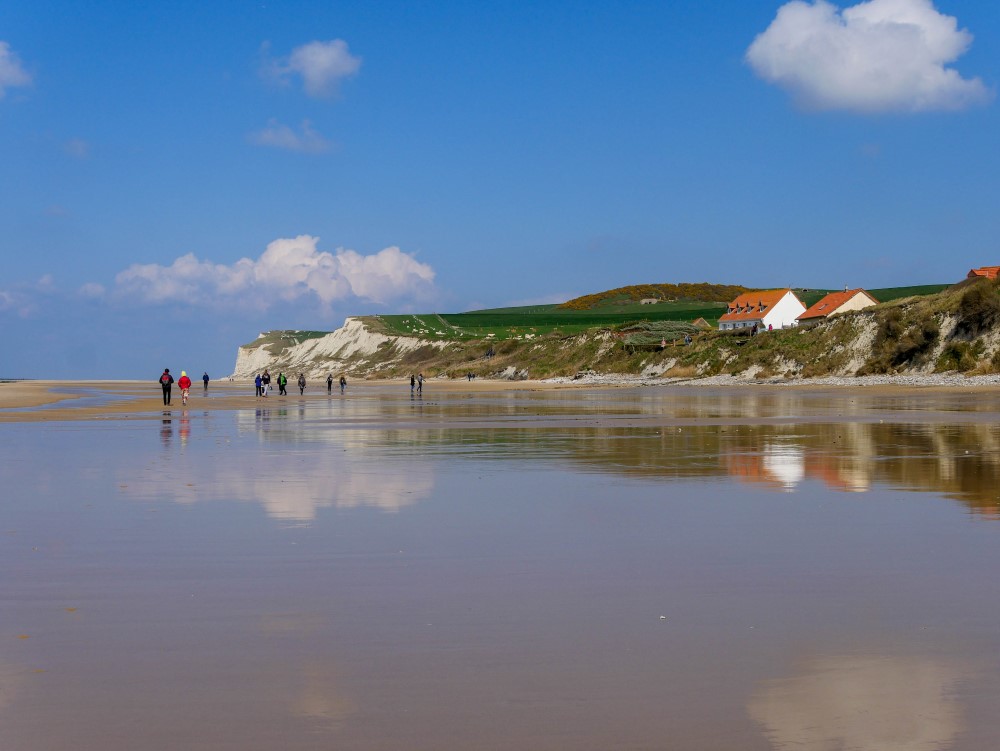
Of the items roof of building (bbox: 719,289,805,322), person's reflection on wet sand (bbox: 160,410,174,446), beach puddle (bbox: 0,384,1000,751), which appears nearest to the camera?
beach puddle (bbox: 0,384,1000,751)

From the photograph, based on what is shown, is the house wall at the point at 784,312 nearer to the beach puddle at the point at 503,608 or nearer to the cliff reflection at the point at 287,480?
the cliff reflection at the point at 287,480

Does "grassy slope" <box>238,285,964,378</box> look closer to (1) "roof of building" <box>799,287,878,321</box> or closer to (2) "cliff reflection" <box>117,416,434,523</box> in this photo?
(1) "roof of building" <box>799,287,878,321</box>

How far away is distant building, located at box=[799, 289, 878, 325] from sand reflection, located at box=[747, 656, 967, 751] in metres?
106

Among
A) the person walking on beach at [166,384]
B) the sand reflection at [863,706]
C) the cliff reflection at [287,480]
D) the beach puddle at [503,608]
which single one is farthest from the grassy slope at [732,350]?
the sand reflection at [863,706]

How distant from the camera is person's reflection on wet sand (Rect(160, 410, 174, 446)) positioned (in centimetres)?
2494

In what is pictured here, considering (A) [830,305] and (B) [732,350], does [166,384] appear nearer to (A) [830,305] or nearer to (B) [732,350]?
(B) [732,350]

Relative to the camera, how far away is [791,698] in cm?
537

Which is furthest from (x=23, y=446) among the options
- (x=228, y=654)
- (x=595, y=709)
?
(x=595, y=709)

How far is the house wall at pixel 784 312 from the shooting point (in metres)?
117

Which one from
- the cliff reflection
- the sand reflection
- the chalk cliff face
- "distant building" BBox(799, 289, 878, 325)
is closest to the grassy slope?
the chalk cliff face

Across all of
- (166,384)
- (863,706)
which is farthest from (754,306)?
(863,706)

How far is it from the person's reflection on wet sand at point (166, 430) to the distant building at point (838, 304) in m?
85.1

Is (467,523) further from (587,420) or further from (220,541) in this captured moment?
(587,420)

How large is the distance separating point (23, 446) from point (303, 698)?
1985cm
